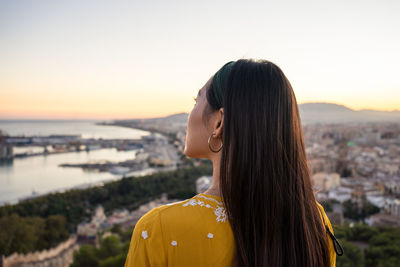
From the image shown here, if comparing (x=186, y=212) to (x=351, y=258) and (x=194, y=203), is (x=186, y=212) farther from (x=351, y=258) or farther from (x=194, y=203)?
(x=351, y=258)

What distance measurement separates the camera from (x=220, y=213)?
12.8 inches

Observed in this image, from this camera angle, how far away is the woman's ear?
1.19 feet

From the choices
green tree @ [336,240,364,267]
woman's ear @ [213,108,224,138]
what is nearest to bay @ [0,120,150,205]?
green tree @ [336,240,364,267]

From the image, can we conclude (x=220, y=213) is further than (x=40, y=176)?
No

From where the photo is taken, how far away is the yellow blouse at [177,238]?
294mm

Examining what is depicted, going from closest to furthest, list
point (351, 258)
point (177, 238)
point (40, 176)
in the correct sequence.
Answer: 1. point (177, 238)
2. point (351, 258)
3. point (40, 176)

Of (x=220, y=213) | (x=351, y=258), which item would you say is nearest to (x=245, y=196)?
(x=220, y=213)

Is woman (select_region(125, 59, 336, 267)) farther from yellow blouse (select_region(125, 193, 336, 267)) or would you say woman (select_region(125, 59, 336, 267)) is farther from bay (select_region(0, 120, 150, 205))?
bay (select_region(0, 120, 150, 205))

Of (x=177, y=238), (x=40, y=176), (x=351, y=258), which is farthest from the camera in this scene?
(x=40, y=176)

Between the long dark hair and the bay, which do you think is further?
the bay

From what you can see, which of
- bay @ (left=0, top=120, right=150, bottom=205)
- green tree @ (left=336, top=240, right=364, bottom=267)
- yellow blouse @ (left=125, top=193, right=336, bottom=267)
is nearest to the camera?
yellow blouse @ (left=125, top=193, right=336, bottom=267)

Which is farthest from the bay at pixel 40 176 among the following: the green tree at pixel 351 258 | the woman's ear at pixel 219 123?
the woman's ear at pixel 219 123

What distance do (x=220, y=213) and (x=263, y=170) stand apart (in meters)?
0.07

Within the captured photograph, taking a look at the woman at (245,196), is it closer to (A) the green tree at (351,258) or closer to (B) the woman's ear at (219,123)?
(B) the woman's ear at (219,123)
